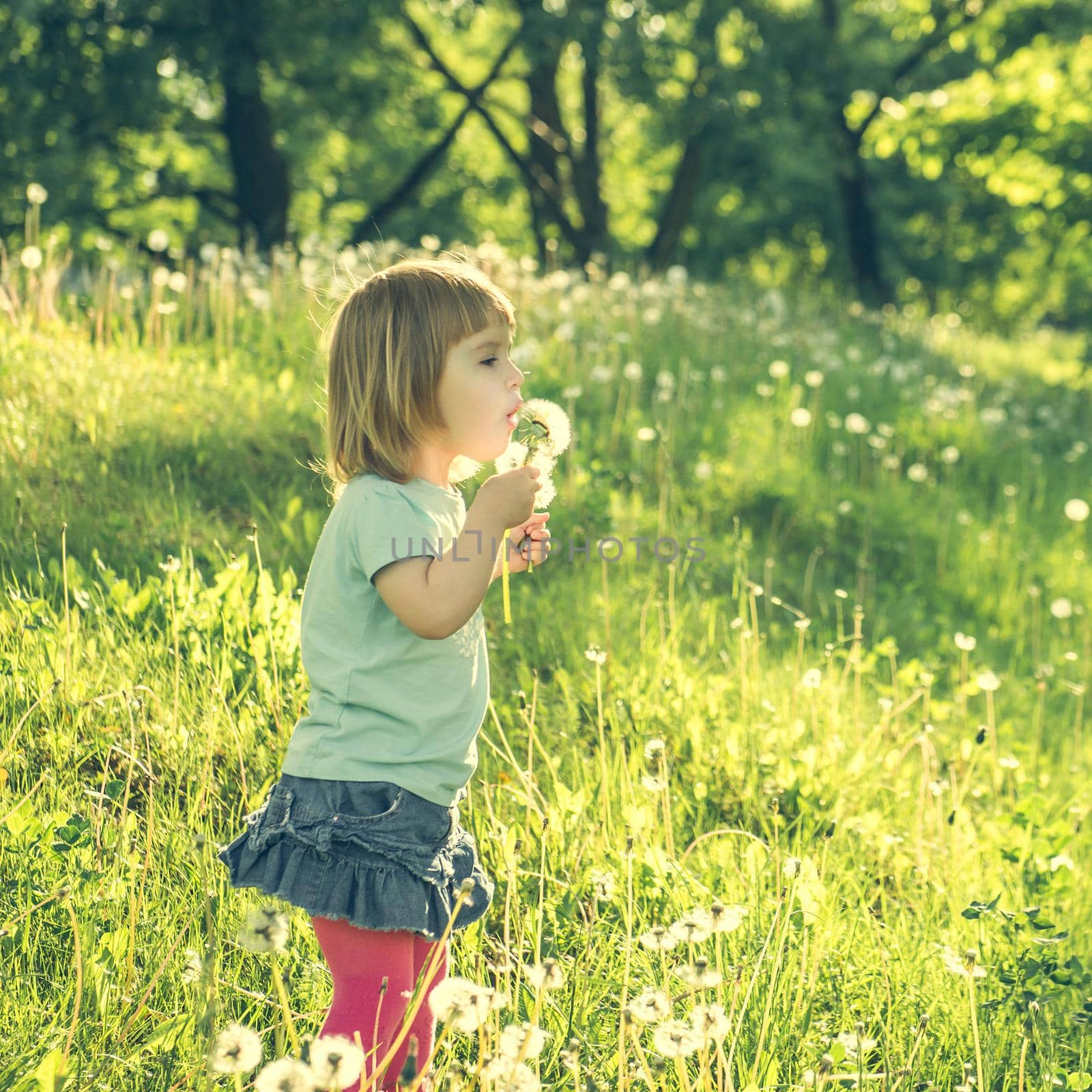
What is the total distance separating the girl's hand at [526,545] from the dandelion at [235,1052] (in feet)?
3.19

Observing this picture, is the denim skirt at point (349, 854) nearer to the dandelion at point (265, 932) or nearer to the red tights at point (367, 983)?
the red tights at point (367, 983)

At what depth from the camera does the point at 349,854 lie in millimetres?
1738

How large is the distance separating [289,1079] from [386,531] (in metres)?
0.82

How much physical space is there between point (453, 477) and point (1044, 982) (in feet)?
5.34

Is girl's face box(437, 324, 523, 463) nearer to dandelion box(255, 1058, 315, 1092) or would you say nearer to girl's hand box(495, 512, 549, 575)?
girl's hand box(495, 512, 549, 575)

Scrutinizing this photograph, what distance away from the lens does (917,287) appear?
22922mm

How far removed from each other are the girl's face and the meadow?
0.60m

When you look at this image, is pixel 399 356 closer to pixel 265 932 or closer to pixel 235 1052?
pixel 265 932

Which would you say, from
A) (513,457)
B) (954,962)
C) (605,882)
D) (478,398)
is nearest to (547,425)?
(513,457)

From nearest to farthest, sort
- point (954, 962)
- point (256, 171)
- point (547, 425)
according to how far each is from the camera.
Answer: point (547, 425) → point (954, 962) → point (256, 171)

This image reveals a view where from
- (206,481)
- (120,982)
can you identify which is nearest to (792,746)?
(120,982)

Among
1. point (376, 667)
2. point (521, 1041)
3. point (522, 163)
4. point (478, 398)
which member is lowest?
point (521, 1041)

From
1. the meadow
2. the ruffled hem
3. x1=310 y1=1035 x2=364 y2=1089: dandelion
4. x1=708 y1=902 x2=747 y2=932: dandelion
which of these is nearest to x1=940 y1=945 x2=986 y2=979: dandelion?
the meadow

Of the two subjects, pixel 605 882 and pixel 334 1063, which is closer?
pixel 334 1063
